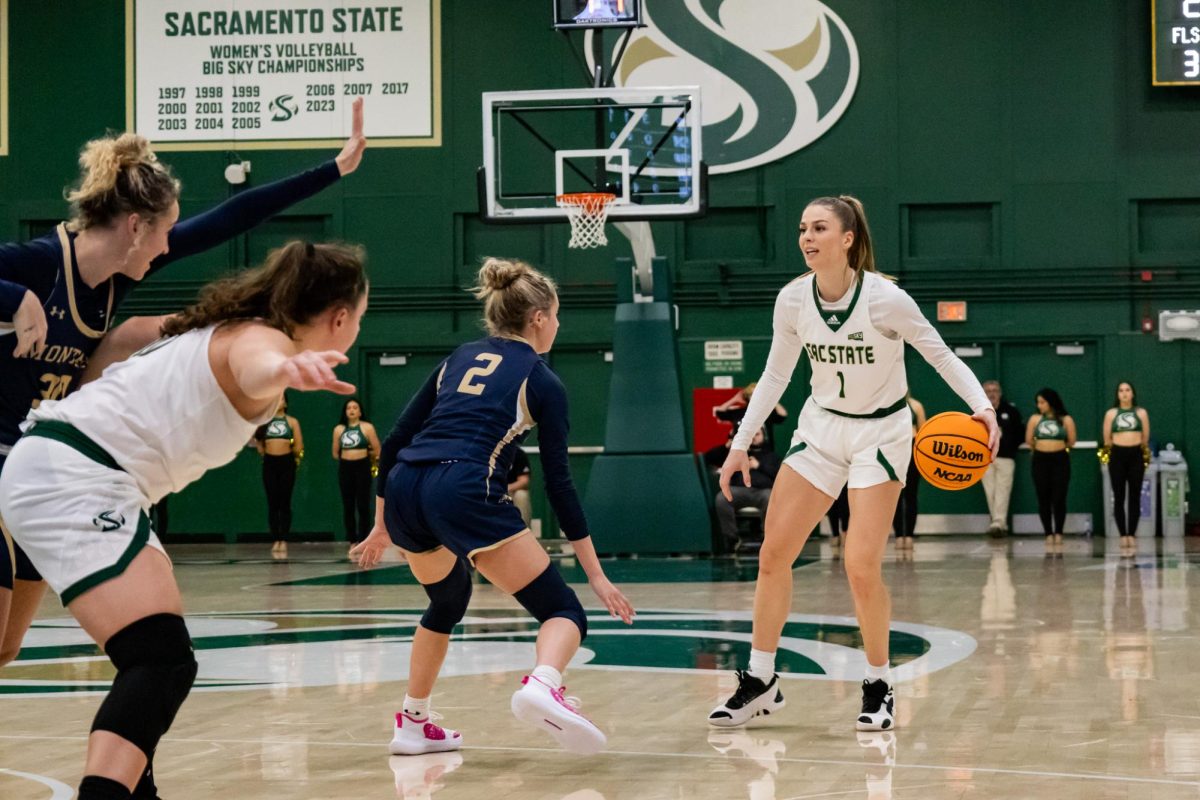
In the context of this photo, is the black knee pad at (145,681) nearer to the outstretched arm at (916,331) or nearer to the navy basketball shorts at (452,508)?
the navy basketball shorts at (452,508)

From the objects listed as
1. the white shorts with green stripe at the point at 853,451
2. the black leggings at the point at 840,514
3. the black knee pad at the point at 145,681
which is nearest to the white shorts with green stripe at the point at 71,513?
the black knee pad at the point at 145,681

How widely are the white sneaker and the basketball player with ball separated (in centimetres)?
109

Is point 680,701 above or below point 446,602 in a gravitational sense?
below

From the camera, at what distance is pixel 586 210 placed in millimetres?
13594

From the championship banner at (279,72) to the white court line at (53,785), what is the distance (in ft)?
49.8

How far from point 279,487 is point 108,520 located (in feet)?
45.6

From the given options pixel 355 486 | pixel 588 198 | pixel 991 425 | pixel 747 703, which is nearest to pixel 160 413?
pixel 747 703

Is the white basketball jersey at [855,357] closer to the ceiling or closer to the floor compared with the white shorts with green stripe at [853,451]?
closer to the ceiling

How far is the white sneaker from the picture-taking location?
164 inches

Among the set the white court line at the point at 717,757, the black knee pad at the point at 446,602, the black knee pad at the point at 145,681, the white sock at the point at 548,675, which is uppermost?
the black knee pad at the point at 145,681

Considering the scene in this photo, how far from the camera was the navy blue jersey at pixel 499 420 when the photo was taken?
4551 millimetres

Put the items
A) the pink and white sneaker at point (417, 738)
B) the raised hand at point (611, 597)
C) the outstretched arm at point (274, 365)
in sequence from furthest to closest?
the pink and white sneaker at point (417, 738), the raised hand at point (611, 597), the outstretched arm at point (274, 365)

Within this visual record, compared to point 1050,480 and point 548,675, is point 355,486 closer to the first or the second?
point 1050,480

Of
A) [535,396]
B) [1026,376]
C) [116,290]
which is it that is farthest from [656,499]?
[116,290]
